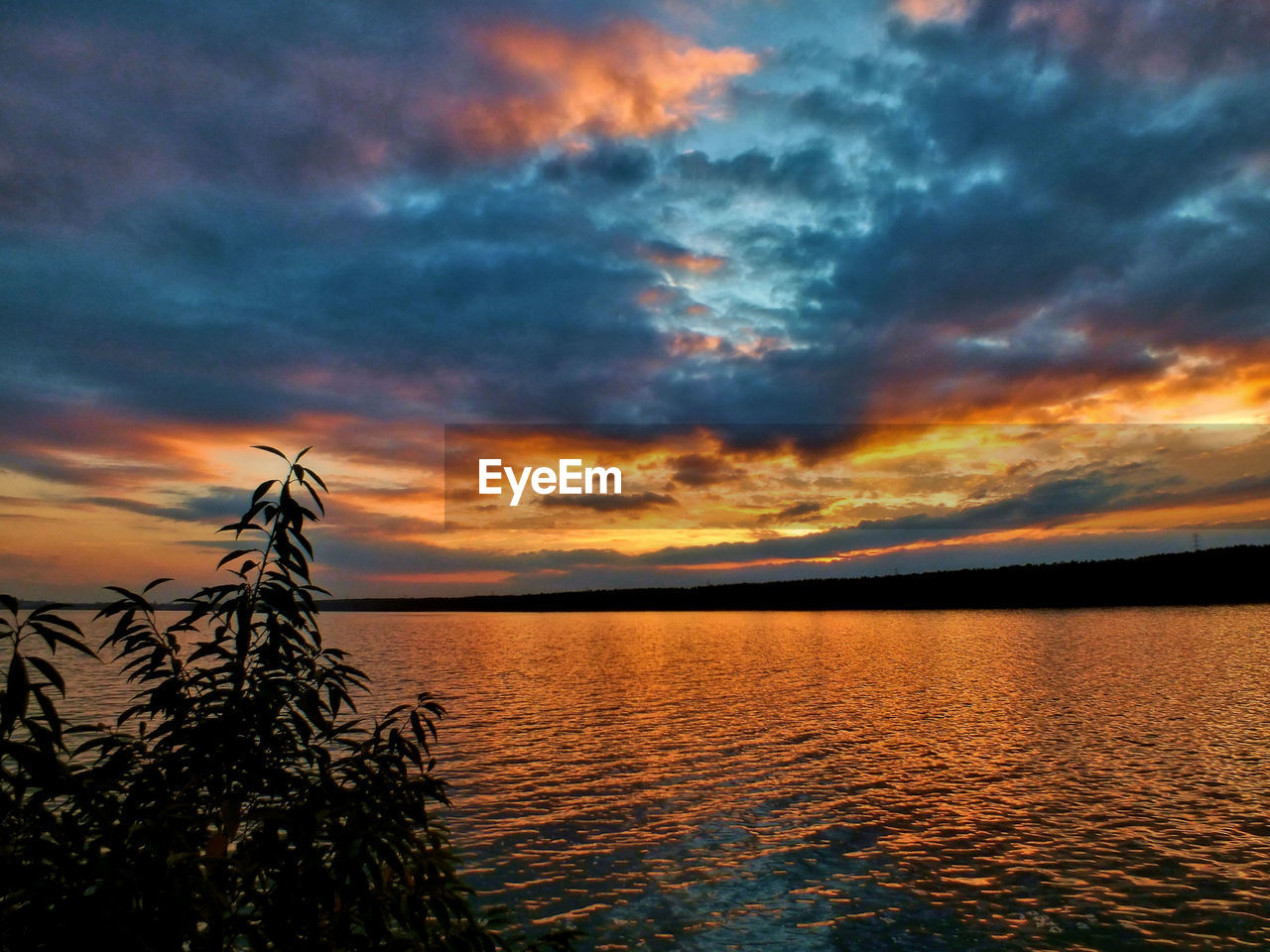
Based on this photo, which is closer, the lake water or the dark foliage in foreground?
the dark foliage in foreground

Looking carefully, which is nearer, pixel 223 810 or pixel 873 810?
pixel 223 810

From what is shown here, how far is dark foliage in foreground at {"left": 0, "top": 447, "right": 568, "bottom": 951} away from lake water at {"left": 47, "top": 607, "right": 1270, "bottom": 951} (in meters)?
14.2

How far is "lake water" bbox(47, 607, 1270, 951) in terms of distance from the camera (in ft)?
62.8

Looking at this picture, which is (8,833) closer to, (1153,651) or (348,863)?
(348,863)

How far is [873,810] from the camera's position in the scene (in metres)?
28.8

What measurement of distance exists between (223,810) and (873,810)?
28154mm

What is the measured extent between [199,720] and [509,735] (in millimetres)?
40459

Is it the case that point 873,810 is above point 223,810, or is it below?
below

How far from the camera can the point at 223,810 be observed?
570 centimetres

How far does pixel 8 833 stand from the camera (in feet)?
17.9

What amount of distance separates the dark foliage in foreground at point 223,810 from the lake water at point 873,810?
46.5 ft

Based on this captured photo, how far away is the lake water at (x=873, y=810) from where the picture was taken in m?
19.2

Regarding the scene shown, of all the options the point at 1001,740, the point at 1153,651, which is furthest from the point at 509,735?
the point at 1153,651

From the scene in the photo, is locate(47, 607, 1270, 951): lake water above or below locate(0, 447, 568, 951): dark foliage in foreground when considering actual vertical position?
below
